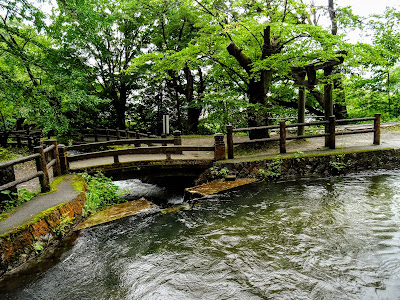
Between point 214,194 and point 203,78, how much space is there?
42.8ft

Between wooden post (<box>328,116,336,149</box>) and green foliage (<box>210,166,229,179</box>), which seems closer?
green foliage (<box>210,166,229,179</box>)

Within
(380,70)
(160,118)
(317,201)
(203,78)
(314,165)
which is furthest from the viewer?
→ (160,118)

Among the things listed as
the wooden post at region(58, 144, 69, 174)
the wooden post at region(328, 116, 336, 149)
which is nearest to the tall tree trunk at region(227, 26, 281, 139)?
the wooden post at region(328, 116, 336, 149)

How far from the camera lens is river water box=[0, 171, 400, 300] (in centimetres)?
346

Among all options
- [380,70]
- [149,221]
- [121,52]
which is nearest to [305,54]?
[149,221]

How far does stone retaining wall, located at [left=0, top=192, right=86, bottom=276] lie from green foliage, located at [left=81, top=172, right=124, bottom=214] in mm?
827

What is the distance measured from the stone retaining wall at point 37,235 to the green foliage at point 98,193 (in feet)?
2.71

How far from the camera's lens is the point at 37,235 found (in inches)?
175

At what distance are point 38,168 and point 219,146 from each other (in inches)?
212

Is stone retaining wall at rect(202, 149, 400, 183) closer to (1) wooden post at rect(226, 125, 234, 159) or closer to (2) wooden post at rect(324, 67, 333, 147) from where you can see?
(1) wooden post at rect(226, 125, 234, 159)

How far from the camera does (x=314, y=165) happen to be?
8727mm

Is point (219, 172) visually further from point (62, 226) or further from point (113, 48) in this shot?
point (113, 48)

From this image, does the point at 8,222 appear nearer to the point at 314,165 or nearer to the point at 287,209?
the point at 287,209

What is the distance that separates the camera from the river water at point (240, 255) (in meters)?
3.46
